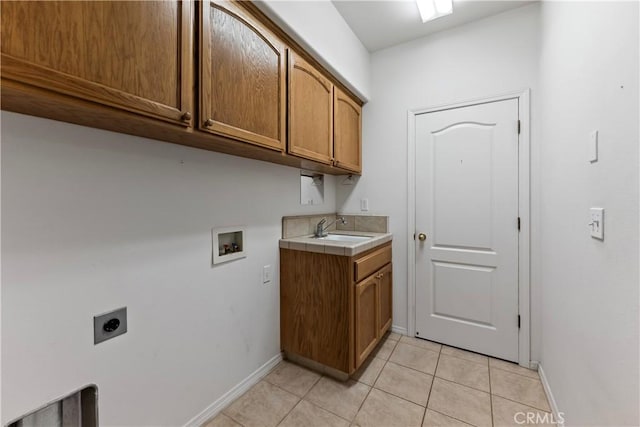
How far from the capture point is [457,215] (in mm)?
2176

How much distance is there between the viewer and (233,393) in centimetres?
161

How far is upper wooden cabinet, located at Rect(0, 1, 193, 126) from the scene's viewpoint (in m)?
0.67

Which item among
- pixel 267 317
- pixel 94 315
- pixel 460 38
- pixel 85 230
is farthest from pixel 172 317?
pixel 460 38

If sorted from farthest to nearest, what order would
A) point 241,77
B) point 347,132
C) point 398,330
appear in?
1. point 398,330
2. point 347,132
3. point 241,77

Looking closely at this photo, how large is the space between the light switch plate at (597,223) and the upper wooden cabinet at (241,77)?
1.43m

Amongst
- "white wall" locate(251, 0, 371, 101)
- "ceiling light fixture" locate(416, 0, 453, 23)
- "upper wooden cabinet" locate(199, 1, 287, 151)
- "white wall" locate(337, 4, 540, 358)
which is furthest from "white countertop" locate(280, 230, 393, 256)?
"ceiling light fixture" locate(416, 0, 453, 23)

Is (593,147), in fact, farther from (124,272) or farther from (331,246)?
(124,272)

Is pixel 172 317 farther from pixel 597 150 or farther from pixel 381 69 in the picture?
pixel 381 69

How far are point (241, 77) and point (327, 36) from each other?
3.15 ft

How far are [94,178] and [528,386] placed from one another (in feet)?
8.82

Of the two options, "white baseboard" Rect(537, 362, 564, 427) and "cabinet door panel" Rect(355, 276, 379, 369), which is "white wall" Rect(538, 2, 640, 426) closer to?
"white baseboard" Rect(537, 362, 564, 427)

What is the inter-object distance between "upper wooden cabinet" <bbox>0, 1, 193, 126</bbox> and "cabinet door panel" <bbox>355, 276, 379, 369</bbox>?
146 centimetres

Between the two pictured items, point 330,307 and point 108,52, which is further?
point 330,307

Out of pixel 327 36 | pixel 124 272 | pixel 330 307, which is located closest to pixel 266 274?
pixel 330 307
